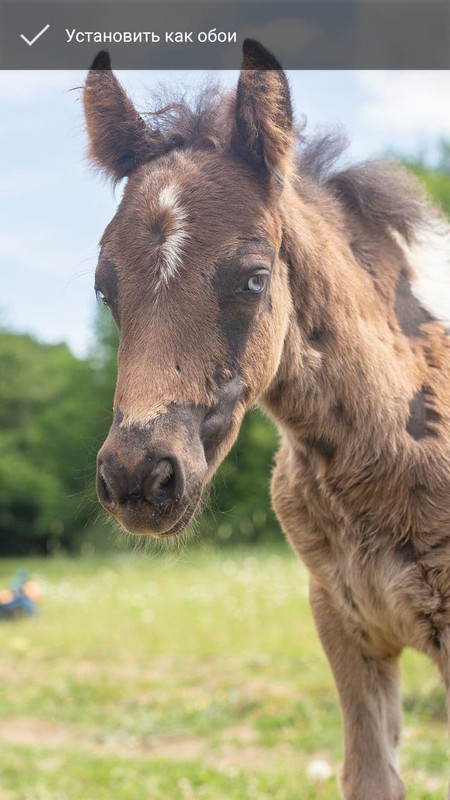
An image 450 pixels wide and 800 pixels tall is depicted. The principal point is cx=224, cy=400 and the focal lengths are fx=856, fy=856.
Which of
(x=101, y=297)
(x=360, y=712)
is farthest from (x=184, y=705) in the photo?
(x=101, y=297)

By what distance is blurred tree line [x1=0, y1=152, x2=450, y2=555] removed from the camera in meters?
20.4

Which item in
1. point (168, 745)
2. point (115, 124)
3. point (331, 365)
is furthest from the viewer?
point (168, 745)

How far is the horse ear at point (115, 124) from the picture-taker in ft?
8.59

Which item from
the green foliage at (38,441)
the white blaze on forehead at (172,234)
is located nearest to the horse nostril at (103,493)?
the white blaze on forehead at (172,234)

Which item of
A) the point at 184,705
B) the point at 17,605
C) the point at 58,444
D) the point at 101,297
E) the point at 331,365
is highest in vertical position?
the point at 101,297

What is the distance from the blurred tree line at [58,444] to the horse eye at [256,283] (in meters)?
16.0

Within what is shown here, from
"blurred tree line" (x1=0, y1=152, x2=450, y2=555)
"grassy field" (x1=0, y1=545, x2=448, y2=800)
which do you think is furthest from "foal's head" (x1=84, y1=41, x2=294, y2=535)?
"blurred tree line" (x1=0, y1=152, x2=450, y2=555)

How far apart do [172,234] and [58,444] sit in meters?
21.5

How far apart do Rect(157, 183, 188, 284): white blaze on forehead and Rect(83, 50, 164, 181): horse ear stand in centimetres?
30

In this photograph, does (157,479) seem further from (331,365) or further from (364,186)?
(364,186)

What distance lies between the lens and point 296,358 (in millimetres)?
2709
